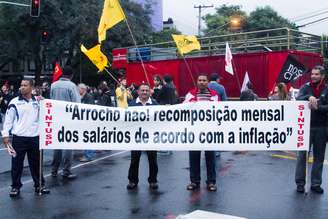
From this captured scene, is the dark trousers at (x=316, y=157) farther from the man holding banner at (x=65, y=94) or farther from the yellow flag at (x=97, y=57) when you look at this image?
the yellow flag at (x=97, y=57)

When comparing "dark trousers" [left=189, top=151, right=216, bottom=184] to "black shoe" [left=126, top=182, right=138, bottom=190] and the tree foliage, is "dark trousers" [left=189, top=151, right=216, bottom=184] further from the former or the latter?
the tree foliage

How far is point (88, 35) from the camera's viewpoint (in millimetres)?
34188

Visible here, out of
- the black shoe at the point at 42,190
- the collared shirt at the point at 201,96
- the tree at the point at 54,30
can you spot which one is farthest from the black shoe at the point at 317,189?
the tree at the point at 54,30

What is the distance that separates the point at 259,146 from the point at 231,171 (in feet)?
7.22

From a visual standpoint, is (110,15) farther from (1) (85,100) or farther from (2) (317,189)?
(2) (317,189)

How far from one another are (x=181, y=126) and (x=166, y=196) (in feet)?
3.48

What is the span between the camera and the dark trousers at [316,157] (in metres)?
7.74

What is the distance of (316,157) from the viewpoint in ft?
25.5

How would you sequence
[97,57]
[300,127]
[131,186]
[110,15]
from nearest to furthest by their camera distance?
[300,127] → [131,186] → [110,15] → [97,57]

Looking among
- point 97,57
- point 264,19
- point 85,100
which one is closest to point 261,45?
point 85,100

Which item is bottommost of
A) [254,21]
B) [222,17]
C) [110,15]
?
[110,15]

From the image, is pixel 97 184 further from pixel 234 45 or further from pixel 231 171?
pixel 234 45

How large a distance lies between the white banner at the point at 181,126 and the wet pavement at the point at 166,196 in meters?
0.73

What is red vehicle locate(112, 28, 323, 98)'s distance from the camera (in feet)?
49.6
